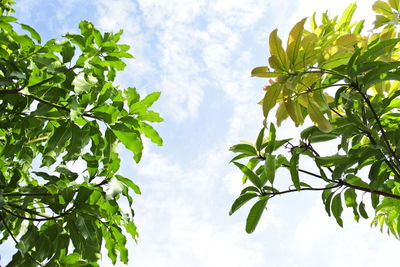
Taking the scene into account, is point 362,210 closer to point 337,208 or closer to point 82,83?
point 337,208

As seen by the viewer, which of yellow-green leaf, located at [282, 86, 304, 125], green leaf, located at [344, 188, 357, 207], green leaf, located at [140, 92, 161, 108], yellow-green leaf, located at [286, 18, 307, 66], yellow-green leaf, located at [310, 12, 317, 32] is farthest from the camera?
green leaf, located at [140, 92, 161, 108]

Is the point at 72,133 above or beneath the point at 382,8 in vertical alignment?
beneath

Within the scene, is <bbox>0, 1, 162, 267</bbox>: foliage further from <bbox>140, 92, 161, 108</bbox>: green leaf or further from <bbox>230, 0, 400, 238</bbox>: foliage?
<bbox>230, 0, 400, 238</bbox>: foliage

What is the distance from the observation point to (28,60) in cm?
167

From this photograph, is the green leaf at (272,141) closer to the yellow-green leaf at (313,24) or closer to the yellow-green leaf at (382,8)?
the yellow-green leaf at (313,24)

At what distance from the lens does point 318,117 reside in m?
1.23

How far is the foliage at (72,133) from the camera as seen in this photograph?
152cm

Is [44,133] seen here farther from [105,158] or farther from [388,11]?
[388,11]

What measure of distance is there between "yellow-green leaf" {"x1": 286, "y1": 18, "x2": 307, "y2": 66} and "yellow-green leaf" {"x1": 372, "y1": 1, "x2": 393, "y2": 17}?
0.66 m

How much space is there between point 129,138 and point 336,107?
0.88 meters

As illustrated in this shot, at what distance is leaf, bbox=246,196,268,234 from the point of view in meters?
1.37

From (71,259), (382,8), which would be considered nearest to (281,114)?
(382,8)

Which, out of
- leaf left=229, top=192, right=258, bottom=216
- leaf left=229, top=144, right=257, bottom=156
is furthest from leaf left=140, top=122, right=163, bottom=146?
leaf left=229, top=192, right=258, bottom=216

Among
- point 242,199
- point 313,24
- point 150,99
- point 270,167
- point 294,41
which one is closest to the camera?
point 294,41
